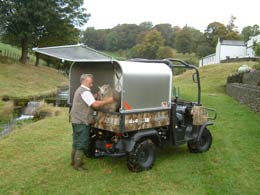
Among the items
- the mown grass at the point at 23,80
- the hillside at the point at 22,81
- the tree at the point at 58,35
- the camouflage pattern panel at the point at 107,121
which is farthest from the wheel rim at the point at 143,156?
the tree at the point at 58,35

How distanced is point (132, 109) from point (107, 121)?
53cm

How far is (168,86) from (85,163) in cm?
244

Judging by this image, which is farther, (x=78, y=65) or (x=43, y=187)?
(x=78, y=65)

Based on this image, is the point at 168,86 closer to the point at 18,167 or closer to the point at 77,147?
the point at 77,147

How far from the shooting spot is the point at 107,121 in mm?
6387

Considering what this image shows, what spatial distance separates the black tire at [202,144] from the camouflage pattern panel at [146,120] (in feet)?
4.54

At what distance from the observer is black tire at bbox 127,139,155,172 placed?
6.57 metres

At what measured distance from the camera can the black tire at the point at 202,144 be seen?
8188 mm

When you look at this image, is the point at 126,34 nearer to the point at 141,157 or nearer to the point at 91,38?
the point at 91,38

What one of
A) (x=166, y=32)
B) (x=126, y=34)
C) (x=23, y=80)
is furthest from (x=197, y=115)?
(x=166, y=32)

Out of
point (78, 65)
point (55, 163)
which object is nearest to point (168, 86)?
point (78, 65)

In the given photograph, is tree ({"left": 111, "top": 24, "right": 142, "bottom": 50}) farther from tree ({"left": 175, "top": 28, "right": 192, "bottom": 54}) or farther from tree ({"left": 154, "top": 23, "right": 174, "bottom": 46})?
tree ({"left": 175, "top": 28, "right": 192, "bottom": 54})

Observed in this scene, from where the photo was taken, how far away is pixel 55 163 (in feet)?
24.2

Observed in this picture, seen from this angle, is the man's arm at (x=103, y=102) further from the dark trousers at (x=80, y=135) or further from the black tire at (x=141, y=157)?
the black tire at (x=141, y=157)
